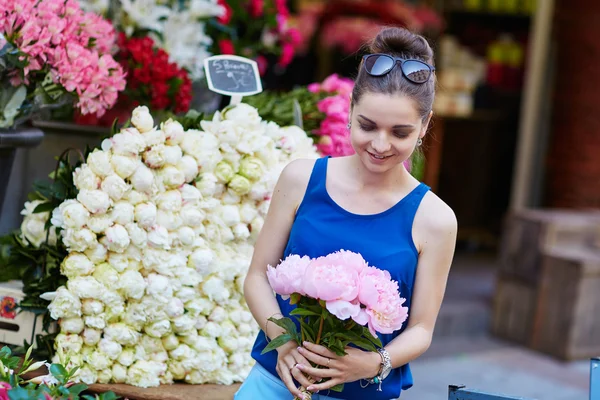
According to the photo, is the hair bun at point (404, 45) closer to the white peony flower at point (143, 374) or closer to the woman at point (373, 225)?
the woman at point (373, 225)

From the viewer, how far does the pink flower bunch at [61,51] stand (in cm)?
255

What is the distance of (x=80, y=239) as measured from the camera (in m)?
2.42

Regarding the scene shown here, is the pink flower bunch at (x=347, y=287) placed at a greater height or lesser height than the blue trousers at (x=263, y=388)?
greater

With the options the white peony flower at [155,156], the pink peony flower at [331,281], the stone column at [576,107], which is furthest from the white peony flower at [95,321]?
the stone column at [576,107]

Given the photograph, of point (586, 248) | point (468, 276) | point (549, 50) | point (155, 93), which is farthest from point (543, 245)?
point (155, 93)

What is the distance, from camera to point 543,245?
5.72 metres

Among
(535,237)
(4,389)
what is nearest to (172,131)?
(4,389)

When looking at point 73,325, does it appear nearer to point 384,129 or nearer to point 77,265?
point 77,265

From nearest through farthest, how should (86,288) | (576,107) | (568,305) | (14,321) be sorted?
(86,288) < (14,321) < (568,305) < (576,107)

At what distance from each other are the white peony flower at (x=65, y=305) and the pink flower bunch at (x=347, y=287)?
2.51 ft

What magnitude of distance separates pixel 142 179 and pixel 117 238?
0.18 m

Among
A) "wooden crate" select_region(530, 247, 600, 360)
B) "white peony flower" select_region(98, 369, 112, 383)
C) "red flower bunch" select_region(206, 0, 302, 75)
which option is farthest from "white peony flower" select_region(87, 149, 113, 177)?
"wooden crate" select_region(530, 247, 600, 360)

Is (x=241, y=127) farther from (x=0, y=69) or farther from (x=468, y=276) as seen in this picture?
(x=468, y=276)

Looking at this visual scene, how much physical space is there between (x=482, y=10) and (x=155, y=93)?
5.49 m
